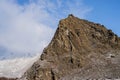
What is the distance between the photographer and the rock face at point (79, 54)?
162ft

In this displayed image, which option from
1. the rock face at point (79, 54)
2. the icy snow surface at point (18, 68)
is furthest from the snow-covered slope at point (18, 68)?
the rock face at point (79, 54)

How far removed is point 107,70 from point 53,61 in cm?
854

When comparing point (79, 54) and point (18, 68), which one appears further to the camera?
point (18, 68)

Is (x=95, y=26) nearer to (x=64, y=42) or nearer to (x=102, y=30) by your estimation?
(x=102, y=30)

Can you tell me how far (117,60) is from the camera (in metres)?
51.7

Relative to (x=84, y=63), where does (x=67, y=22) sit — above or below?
above

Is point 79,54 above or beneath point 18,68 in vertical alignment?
beneath

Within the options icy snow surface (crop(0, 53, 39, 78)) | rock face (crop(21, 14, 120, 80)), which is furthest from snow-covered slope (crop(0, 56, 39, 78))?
rock face (crop(21, 14, 120, 80))

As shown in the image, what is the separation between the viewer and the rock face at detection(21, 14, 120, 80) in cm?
4950

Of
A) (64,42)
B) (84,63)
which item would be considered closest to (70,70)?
(84,63)

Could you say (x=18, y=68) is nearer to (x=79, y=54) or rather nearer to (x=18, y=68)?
(x=18, y=68)

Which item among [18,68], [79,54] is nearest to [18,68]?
[18,68]

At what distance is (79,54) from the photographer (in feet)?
179

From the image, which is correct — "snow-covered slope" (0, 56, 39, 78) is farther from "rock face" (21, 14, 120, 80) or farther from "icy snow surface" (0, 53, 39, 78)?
"rock face" (21, 14, 120, 80)
